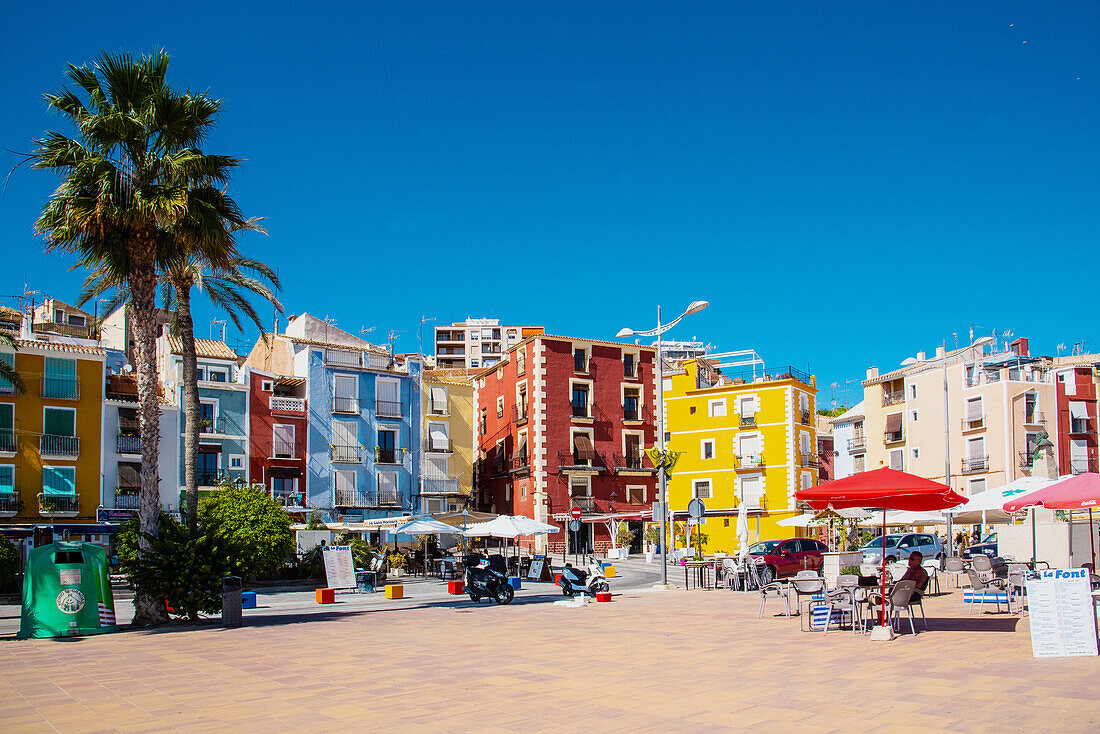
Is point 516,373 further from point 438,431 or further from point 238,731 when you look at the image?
point 238,731

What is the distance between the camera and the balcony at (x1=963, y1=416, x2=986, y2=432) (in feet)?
186

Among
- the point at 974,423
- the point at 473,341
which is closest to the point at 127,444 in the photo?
the point at 974,423

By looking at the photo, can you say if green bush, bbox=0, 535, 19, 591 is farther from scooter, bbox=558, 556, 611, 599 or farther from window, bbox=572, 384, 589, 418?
window, bbox=572, 384, 589, 418

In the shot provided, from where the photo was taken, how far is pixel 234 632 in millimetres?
17062

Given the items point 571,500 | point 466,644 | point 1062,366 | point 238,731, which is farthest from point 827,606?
point 1062,366

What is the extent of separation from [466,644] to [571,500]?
38.8 m

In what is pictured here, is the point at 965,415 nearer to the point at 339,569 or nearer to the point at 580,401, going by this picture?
the point at 580,401

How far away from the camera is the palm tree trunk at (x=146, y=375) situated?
60.8 feet

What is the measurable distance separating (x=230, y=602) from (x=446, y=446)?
39.8 m

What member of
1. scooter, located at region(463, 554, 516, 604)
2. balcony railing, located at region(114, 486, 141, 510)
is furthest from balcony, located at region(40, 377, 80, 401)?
scooter, located at region(463, 554, 516, 604)

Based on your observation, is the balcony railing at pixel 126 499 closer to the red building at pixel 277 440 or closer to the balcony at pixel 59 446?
the balcony at pixel 59 446

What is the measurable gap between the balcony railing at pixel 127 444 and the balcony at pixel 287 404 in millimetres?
7225

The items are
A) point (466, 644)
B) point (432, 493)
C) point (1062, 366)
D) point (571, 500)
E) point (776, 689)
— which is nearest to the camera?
point (776, 689)

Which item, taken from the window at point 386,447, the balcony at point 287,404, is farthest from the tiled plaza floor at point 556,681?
the window at point 386,447
